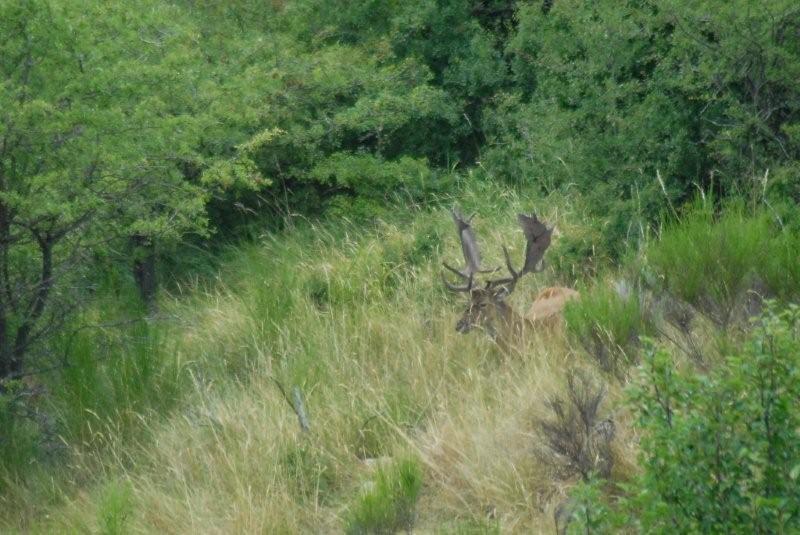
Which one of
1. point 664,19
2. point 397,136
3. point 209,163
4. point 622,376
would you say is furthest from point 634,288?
point 397,136

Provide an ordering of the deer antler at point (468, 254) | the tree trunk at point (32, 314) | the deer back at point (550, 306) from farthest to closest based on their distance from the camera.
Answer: the tree trunk at point (32, 314) < the deer antler at point (468, 254) < the deer back at point (550, 306)

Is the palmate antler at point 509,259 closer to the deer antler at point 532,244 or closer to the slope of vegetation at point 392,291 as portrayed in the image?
the deer antler at point 532,244

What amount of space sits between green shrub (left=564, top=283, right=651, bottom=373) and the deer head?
597 millimetres

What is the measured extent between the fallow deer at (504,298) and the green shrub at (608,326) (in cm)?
37

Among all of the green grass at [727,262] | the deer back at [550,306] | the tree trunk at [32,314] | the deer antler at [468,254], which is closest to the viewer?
the green grass at [727,262]

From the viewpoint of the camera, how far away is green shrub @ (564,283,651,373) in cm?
759

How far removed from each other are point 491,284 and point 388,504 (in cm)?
256

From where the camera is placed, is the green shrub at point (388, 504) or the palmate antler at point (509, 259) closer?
the green shrub at point (388, 504)

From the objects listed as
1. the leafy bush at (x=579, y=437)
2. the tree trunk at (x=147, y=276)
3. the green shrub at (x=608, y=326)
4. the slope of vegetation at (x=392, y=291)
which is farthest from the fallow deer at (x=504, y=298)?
the tree trunk at (x=147, y=276)

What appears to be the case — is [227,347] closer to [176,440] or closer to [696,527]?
[176,440]

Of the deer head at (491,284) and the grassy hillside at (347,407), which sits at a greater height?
the deer head at (491,284)

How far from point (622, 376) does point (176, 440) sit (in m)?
2.91

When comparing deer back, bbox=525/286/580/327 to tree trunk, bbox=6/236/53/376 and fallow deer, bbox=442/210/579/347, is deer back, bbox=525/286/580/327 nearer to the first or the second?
fallow deer, bbox=442/210/579/347

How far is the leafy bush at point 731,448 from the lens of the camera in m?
4.54
